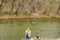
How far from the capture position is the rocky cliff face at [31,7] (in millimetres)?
47131

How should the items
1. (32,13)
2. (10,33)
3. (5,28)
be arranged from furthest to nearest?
(32,13)
(5,28)
(10,33)

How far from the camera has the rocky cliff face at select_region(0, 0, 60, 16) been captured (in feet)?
155

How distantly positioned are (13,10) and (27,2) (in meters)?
3.63

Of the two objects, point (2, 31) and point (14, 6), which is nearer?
point (2, 31)

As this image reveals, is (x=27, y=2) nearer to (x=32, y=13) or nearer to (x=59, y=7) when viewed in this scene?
(x=32, y=13)

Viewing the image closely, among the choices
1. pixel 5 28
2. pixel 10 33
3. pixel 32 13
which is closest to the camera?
pixel 10 33

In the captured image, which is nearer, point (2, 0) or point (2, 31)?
point (2, 31)

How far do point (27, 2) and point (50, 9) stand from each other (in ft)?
17.9

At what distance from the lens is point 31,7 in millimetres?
48062

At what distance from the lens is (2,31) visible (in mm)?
29406

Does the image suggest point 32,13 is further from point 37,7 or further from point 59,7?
point 59,7

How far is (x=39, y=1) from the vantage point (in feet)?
158

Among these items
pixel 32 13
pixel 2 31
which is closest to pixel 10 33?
pixel 2 31

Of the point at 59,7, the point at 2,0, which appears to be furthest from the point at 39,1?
the point at 2,0
